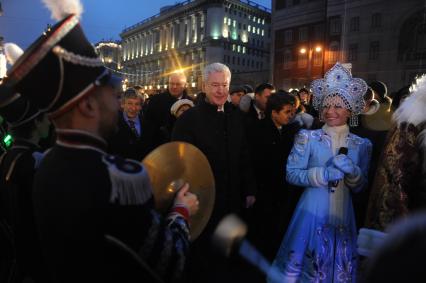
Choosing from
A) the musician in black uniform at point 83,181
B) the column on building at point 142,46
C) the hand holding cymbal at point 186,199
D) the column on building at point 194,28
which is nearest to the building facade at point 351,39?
the hand holding cymbal at point 186,199

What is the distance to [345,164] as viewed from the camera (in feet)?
11.4

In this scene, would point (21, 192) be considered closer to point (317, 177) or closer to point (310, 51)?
point (317, 177)

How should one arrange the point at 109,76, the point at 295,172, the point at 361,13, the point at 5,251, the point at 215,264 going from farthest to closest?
the point at 361,13 → the point at 215,264 → the point at 295,172 → the point at 5,251 → the point at 109,76

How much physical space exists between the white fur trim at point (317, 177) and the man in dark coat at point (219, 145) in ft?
3.18

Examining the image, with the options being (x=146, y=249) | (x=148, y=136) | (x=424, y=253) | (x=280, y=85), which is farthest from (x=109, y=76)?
(x=280, y=85)

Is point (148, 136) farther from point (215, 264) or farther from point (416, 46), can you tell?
point (416, 46)

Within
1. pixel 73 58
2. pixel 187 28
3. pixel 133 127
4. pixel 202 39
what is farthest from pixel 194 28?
pixel 73 58

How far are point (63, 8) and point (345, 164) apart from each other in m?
2.62

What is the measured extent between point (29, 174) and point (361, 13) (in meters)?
46.0

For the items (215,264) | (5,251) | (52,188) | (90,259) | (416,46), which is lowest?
(215,264)

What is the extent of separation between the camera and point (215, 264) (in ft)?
16.9

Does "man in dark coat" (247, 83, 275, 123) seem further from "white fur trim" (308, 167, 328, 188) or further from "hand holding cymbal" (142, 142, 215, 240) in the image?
"hand holding cymbal" (142, 142, 215, 240)

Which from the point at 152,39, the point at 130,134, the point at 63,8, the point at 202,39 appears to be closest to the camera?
the point at 63,8

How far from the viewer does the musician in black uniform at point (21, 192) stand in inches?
104
